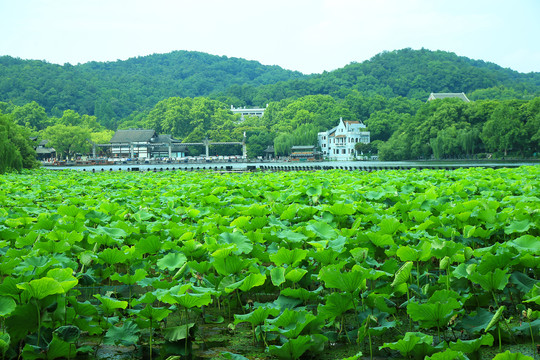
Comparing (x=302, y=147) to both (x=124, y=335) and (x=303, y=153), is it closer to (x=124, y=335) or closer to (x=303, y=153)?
(x=303, y=153)

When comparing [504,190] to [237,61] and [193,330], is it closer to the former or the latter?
[193,330]

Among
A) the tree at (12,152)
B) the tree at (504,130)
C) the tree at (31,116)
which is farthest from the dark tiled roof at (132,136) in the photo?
the tree at (504,130)

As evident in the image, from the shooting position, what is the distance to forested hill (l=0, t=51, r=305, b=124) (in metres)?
90.0

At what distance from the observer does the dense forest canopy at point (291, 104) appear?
43.4 m

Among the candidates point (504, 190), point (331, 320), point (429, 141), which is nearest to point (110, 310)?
point (331, 320)

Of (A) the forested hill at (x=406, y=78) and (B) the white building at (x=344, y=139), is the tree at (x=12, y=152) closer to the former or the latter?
(B) the white building at (x=344, y=139)

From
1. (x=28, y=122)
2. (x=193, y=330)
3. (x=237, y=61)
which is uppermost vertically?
(x=237, y=61)

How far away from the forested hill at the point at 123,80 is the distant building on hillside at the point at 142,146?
26.2 m

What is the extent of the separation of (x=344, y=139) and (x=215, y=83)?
219 feet

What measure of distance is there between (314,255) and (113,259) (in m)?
1.28

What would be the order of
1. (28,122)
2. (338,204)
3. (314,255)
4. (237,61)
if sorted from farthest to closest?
(237,61) → (28,122) → (338,204) → (314,255)

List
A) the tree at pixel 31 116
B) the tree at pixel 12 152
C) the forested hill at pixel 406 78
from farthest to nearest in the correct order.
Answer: the forested hill at pixel 406 78
the tree at pixel 31 116
the tree at pixel 12 152

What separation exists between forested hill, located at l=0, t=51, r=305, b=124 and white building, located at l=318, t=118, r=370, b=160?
46872 mm

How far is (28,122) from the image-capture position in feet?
236
